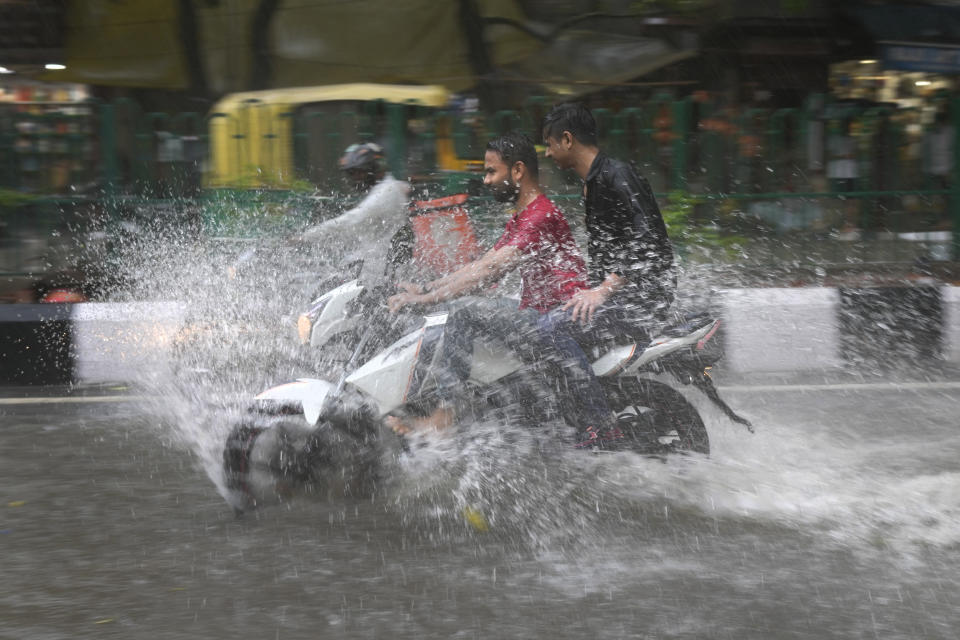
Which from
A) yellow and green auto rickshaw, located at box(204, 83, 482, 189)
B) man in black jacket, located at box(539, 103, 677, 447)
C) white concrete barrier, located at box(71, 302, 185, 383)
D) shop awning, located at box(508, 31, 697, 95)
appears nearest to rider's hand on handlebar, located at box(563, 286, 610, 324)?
man in black jacket, located at box(539, 103, 677, 447)

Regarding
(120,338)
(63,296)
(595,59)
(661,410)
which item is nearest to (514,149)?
(661,410)

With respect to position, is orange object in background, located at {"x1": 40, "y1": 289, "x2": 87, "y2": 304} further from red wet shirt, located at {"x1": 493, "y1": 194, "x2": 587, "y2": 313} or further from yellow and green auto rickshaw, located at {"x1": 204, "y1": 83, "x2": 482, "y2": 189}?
red wet shirt, located at {"x1": 493, "y1": 194, "x2": 587, "y2": 313}

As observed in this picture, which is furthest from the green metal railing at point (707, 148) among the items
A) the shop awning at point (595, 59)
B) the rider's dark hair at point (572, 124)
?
the rider's dark hair at point (572, 124)

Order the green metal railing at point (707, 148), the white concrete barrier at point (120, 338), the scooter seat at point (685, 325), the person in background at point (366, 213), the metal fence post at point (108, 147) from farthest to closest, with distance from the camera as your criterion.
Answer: the green metal railing at point (707, 148)
the metal fence post at point (108, 147)
the white concrete barrier at point (120, 338)
the person in background at point (366, 213)
the scooter seat at point (685, 325)

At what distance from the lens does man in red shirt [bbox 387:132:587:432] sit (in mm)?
4148

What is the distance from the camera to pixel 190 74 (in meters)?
12.2

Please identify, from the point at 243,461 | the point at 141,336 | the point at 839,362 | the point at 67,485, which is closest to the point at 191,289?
the point at 141,336

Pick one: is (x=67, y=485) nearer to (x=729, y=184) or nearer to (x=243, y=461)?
(x=243, y=461)

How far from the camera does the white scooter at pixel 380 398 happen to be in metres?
4.00

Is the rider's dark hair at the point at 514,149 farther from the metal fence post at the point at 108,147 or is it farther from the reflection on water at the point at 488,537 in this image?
the metal fence post at the point at 108,147

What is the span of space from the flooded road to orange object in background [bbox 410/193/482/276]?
2.91ft

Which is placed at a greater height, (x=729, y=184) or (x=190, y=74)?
(x=190, y=74)

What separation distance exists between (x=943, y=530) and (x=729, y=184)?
5.13 metres

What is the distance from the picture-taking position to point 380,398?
397 cm
